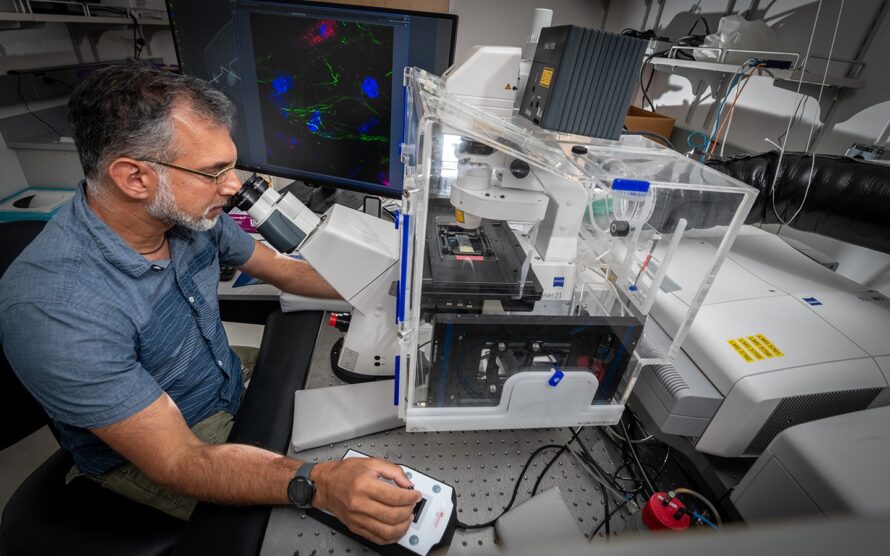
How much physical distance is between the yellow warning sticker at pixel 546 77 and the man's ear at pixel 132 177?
0.75 meters

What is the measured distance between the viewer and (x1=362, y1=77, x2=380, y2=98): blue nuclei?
46.4 inches

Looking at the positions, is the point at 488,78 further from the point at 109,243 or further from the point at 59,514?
the point at 59,514

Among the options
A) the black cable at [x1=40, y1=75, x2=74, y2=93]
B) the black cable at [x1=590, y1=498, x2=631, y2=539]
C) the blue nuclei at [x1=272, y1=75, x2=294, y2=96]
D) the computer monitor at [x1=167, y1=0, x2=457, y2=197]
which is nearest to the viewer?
the black cable at [x1=590, y1=498, x2=631, y2=539]

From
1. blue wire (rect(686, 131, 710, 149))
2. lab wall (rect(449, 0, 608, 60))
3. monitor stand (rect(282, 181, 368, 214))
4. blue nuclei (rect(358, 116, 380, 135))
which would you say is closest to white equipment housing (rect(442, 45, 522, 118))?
blue nuclei (rect(358, 116, 380, 135))

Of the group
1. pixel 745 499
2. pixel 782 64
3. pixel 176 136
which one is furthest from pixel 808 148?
pixel 176 136

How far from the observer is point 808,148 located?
137 cm

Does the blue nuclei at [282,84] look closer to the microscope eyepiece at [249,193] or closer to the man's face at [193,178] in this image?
the man's face at [193,178]

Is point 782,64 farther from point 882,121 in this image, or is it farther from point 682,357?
point 682,357

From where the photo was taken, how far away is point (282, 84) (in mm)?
1237

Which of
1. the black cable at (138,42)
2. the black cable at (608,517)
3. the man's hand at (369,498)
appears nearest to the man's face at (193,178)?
the man's hand at (369,498)

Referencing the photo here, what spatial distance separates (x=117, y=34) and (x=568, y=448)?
405 cm

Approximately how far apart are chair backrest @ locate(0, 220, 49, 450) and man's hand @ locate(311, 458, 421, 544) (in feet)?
2.46

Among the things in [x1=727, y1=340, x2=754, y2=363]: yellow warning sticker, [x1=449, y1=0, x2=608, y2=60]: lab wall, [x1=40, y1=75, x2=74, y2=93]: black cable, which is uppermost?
[x1=449, y1=0, x2=608, y2=60]: lab wall

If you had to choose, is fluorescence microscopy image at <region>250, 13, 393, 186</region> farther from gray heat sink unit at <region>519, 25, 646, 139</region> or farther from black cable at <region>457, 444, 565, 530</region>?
black cable at <region>457, 444, 565, 530</region>
